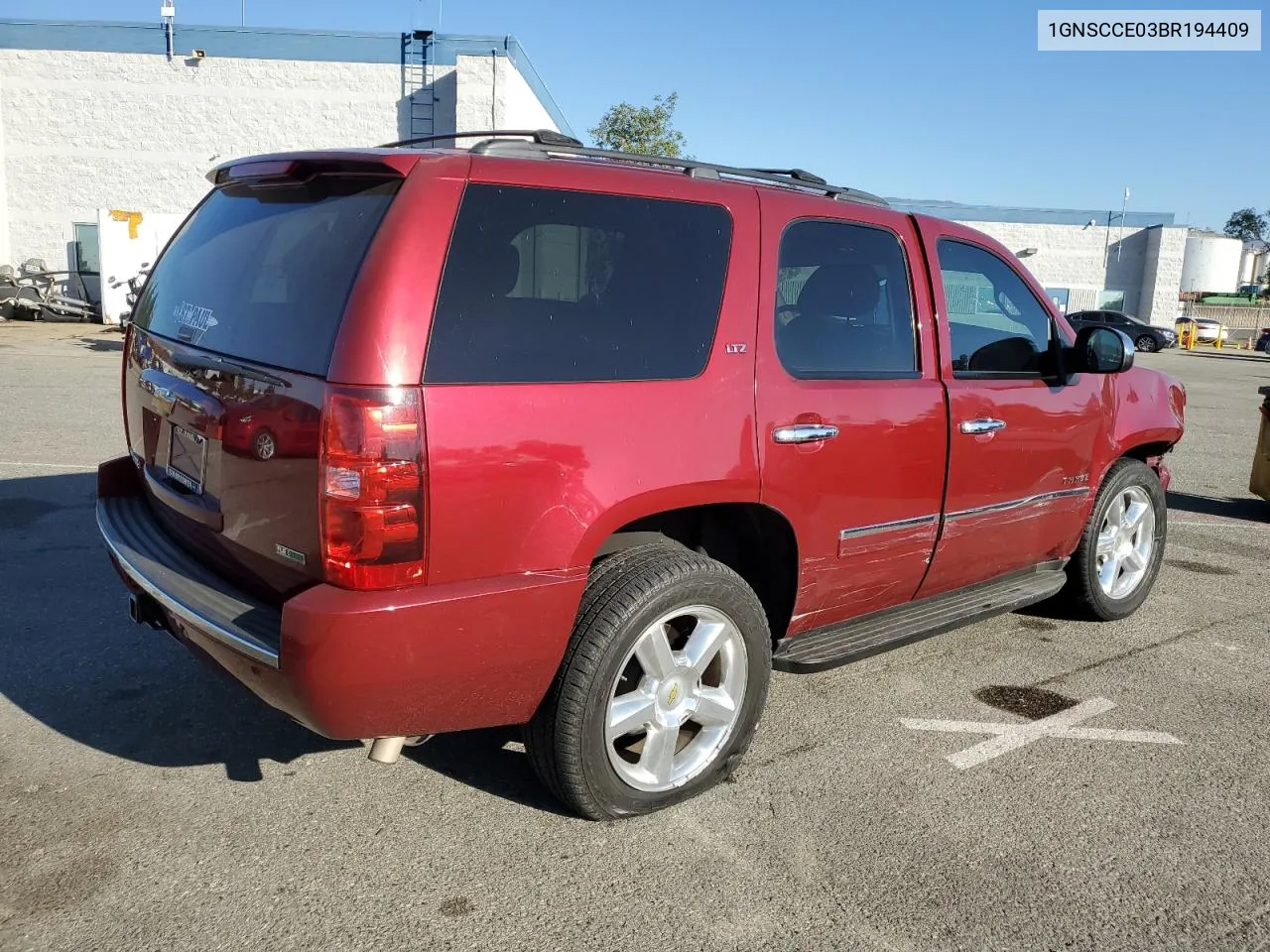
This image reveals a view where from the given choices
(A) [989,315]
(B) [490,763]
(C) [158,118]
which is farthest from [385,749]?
(C) [158,118]

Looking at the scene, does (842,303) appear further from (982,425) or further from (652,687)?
(652,687)

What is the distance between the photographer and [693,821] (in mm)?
3102

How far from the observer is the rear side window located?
8.50 ft

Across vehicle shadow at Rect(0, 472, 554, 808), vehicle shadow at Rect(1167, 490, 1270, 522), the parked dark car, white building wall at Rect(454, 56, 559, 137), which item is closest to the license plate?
vehicle shadow at Rect(0, 472, 554, 808)

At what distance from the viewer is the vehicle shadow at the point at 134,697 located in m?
3.38

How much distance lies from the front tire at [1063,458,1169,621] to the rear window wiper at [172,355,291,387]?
3.81m

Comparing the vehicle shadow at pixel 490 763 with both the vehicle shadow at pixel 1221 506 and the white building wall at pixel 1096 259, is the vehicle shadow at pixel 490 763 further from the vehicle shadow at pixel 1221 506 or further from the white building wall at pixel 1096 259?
the white building wall at pixel 1096 259

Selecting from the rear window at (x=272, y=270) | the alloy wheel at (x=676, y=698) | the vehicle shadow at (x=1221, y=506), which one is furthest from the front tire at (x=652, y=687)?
the vehicle shadow at (x=1221, y=506)

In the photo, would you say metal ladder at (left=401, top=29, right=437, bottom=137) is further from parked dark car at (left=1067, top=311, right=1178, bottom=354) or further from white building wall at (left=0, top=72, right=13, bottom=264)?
parked dark car at (left=1067, top=311, right=1178, bottom=354)

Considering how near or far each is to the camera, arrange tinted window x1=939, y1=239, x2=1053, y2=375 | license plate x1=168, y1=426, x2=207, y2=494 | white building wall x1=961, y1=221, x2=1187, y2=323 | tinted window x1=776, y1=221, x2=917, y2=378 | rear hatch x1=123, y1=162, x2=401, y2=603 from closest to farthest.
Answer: rear hatch x1=123, y1=162, x2=401, y2=603, license plate x1=168, y1=426, x2=207, y2=494, tinted window x1=776, y1=221, x2=917, y2=378, tinted window x1=939, y1=239, x2=1053, y2=375, white building wall x1=961, y1=221, x2=1187, y2=323

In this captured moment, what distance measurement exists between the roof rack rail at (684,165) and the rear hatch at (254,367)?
19.6 inches

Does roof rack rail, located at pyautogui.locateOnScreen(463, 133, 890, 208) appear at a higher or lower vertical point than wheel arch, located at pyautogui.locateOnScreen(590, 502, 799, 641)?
higher

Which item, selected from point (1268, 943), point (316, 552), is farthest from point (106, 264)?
point (1268, 943)

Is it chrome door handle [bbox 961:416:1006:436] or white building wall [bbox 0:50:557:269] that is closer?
chrome door handle [bbox 961:416:1006:436]
